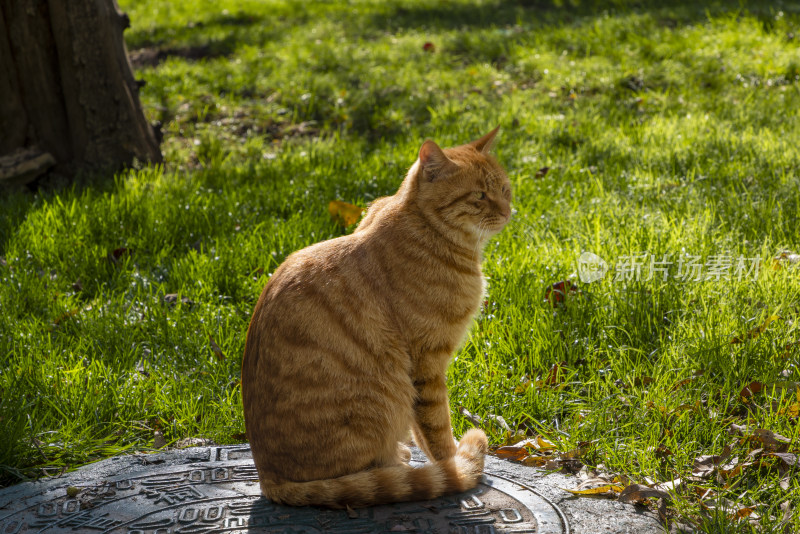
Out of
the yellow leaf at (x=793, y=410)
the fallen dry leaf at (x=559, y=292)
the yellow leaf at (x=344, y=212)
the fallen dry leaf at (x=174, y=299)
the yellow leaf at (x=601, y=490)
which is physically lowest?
the yellow leaf at (x=601, y=490)

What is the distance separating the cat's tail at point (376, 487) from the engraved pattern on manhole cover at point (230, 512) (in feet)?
0.10

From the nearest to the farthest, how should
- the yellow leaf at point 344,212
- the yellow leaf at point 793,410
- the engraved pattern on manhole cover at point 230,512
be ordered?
the engraved pattern on manhole cover at point 230,512
the yellow leaf at point 793,410
the yellow leaf at point 344,212

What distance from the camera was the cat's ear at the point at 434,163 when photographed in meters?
2.97

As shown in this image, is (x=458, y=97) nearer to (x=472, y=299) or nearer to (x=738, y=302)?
(x=738, y=302)

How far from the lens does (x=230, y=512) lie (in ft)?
8.95

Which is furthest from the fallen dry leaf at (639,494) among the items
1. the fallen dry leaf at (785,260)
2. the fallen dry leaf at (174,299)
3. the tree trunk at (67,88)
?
the tree trunk at (67,88)

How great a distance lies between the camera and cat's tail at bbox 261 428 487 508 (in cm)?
270

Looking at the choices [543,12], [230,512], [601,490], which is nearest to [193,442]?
[230,512]

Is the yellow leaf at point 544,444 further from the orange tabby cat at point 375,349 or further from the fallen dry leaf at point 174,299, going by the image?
the fallen dry leaf at point 174,299

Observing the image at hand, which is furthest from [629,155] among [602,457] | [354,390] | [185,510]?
[185,510]

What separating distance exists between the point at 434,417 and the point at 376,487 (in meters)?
0.41

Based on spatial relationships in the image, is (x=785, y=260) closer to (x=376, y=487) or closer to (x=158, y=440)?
(x=376, y=487)

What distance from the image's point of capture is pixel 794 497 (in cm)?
278

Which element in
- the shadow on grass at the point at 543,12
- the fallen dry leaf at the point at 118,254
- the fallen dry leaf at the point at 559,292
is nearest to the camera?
the fallen dry leaf at the point at 559,292
